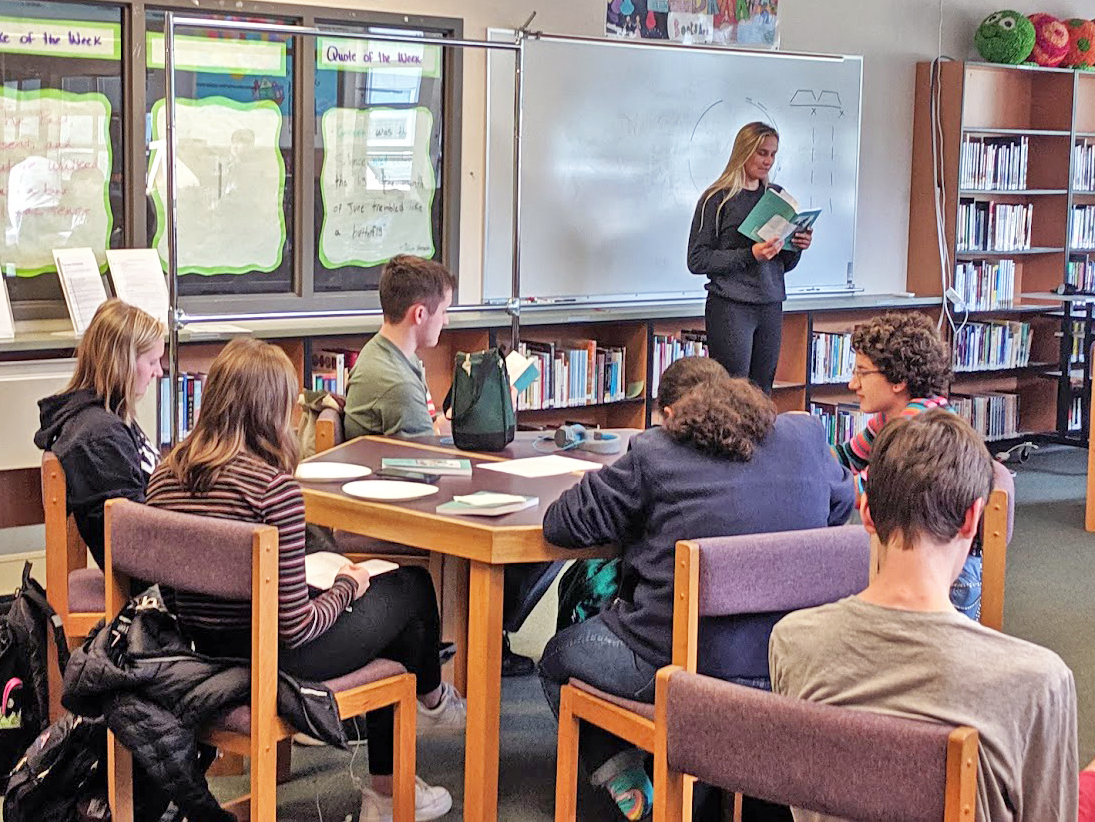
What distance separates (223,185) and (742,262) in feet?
6.51

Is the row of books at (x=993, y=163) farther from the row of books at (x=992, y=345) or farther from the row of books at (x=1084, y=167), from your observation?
the row of books at (x=992, y=345)

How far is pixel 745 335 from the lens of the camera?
5762mm

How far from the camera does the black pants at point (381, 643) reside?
2627 mm

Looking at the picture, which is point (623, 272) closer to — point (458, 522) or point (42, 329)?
point (42, 329)

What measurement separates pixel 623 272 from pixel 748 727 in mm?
4847

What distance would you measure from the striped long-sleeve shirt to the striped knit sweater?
135cm

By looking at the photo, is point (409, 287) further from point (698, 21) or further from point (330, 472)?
point (698, 21)

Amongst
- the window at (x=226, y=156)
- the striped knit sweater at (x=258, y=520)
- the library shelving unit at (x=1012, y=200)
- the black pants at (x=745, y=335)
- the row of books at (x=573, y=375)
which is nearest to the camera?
the striped knit sweater at (x=258, y=520)

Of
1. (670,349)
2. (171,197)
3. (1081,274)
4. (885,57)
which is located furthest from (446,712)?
(1081,274)

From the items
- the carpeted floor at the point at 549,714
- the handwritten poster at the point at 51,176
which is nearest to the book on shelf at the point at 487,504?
the carpeted floor at the point at 549,714

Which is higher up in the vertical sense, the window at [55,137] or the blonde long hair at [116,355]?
the window at [55,137]

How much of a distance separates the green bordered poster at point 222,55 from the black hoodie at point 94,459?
227cm

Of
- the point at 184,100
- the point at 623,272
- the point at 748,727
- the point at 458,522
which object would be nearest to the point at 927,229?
the point at 623,272

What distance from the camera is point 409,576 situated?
2.87m
